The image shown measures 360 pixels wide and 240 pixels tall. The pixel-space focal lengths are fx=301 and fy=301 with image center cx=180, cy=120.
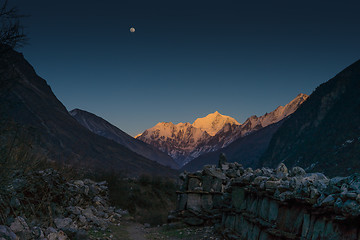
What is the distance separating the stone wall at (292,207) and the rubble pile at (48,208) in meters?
5.85

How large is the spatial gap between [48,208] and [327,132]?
5559cm

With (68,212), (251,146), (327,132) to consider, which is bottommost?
(68,212)

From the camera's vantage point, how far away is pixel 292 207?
806 cm

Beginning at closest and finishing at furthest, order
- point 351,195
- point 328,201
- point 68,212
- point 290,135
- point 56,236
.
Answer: point 351,195, point 328,201, point 56,236, point 68,212, point 290,135

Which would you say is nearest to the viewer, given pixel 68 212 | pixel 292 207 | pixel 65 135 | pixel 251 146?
pixel 292 207

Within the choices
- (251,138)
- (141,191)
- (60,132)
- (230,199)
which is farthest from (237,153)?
(230,199)

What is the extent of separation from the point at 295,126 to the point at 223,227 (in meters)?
72.2

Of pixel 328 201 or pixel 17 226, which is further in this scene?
pixel 17 226

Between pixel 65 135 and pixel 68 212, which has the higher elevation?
pixel 65 135

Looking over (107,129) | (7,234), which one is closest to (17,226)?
(7,234)

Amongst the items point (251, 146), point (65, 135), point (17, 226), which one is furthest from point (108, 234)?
point (251, 146)

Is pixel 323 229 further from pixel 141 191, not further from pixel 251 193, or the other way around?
pixel 141 191

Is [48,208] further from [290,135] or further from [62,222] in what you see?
[290,135]

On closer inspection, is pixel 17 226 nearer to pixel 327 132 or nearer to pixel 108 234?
pixel 108 234
